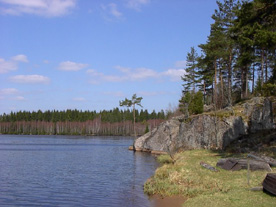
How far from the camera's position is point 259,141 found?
1304 inches

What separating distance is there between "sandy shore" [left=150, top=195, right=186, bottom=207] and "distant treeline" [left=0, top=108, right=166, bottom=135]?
14913 centimetres

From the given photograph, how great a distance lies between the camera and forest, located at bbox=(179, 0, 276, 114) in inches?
926

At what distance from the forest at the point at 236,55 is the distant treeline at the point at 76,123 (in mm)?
102450

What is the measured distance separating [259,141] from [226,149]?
365cm

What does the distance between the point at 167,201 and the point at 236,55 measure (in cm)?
4416

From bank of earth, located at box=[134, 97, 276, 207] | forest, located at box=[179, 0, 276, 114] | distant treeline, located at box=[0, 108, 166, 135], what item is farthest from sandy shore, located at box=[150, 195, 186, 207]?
distant treeline, located at box=[0, 108, 166, 135]

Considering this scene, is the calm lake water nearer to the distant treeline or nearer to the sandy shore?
the sandy shore

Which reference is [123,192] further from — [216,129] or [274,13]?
[216,129]

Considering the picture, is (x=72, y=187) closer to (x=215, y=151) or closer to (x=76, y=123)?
(x=215, y=151)

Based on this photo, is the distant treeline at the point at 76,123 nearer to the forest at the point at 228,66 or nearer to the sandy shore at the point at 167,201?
the forest at the point at 228,66

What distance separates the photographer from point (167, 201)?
17.0 metres

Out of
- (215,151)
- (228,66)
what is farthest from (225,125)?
(228,66)

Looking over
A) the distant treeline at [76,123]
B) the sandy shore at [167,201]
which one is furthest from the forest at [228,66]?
the sandy shore at [167,201]

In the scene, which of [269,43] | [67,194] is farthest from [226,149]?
[67,194]
